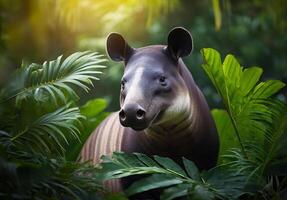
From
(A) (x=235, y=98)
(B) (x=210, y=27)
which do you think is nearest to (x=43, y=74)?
(A) (x=235, y=98)

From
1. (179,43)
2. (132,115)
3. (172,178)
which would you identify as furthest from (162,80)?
(172,178)

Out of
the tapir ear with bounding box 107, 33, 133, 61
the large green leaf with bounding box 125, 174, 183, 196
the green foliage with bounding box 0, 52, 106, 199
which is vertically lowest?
the large green leaf with bounding box 125, 174, 183, 196

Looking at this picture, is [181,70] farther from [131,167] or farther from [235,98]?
[131,167]

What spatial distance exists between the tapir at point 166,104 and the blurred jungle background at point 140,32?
529 centimetres

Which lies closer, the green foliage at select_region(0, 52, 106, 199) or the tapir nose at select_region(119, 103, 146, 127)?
the green foliage at select_region(0, 52, 106, 199)

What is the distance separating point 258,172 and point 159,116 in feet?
2.16

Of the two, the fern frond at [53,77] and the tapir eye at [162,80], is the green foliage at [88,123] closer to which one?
the fern frond at [53,77]

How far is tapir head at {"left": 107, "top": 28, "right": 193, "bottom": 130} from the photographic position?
11.4ft

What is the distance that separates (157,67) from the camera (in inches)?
149

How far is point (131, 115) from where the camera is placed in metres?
3.39

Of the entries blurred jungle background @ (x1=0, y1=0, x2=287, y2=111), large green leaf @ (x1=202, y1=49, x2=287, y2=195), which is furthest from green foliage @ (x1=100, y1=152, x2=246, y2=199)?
blurred jungle background @ (x1=0, y1=0, x2=287, y2=111)

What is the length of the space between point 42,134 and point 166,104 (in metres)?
0.79

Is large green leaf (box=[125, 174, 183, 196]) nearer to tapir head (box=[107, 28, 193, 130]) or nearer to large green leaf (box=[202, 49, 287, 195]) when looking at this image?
tapir head (box=[107, 28, 193, 130])

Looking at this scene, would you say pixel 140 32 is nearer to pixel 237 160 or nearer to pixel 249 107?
pixel 249 107
